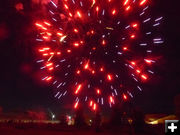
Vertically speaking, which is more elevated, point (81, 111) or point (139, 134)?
point (81, 111)

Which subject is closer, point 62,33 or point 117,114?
point 62,33

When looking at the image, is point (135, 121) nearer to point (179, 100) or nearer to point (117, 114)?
point (117, 114)

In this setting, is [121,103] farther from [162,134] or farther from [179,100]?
[179,100]

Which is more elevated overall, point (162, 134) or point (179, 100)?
point (179, 100)

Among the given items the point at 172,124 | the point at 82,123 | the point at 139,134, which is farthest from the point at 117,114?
the point at 172,124

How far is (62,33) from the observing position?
26.2 metres

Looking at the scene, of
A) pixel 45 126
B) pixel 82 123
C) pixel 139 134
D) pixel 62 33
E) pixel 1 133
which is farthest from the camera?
pixel 82 123

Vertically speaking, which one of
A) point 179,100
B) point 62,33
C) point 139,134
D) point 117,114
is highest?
point 62,33

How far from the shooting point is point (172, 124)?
47.3 feet

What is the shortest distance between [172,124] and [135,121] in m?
15.6

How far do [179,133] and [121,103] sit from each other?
1982 cm

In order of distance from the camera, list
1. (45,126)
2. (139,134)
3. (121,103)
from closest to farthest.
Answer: (139,134) < (45,126) < (121,103)

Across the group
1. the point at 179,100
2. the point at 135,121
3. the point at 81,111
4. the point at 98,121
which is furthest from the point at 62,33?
the point at 179,100

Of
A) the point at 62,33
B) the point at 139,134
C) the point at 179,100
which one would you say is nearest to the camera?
the point at 62,33
